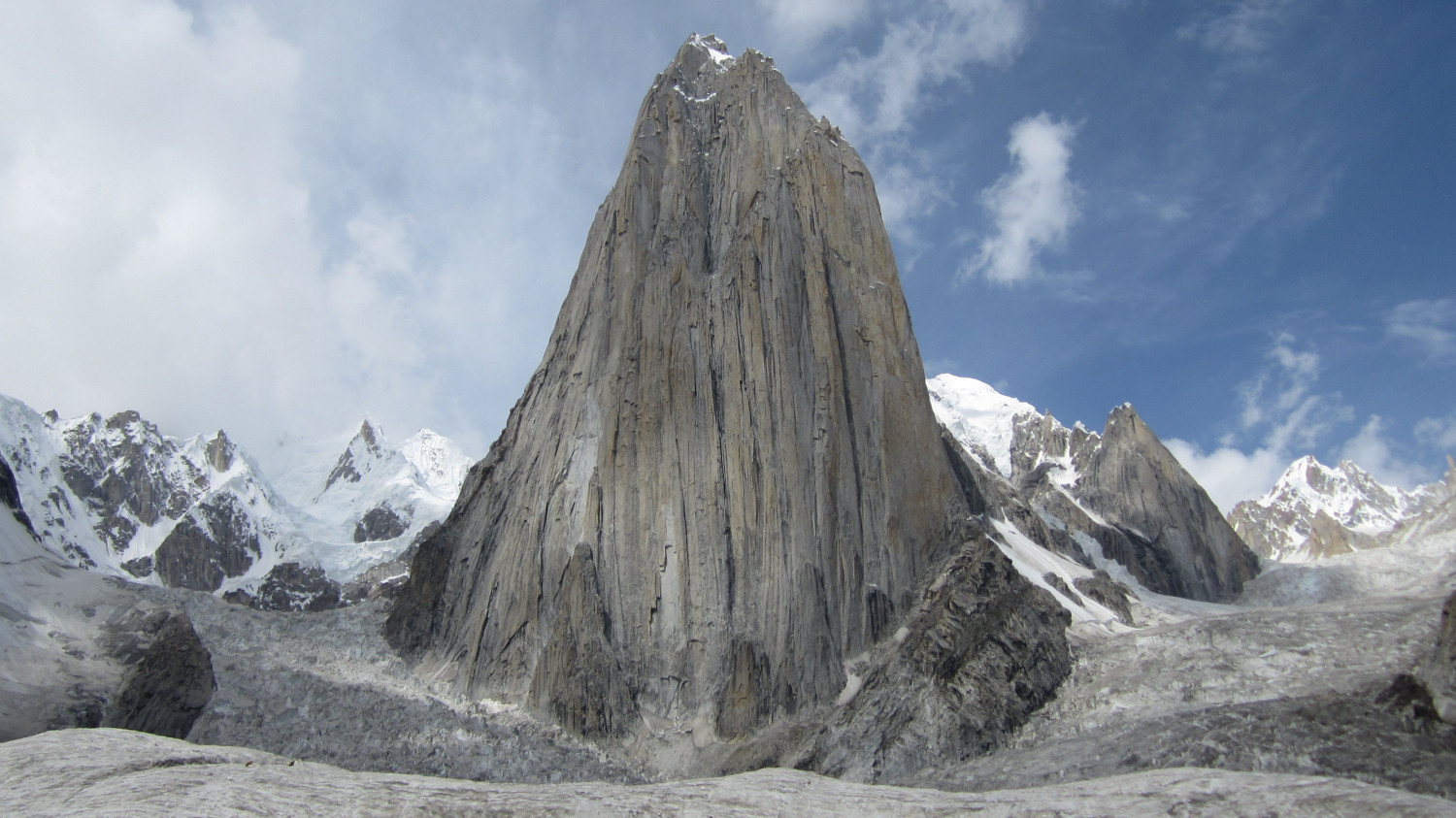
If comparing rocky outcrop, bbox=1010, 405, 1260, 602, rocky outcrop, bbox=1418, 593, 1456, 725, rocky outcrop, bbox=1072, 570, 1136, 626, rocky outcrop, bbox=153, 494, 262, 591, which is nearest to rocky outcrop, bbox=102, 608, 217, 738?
rocky outcrop, bbox=1418, 593, 1456, 725

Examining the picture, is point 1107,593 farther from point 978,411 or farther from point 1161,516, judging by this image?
point 978,411

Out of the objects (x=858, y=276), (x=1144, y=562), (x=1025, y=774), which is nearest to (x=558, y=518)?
(x=858, y=276)

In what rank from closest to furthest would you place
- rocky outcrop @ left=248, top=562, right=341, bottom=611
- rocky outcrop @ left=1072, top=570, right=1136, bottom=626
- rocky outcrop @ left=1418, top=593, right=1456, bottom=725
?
rocky outcrop @ left=1418, top=593, right=1456, bottom=725, rocky outcrop @ left=1072, top=570, right=1136, bottom=626, rocky outcrop @ left=248, top=562, right=341, bottom=611

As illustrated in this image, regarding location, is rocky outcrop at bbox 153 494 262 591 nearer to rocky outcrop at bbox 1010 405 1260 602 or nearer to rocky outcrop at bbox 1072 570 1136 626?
rocky outcrop at bbox 1010 405 1260 602

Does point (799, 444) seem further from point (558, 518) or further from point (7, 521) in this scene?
point (7, 521)

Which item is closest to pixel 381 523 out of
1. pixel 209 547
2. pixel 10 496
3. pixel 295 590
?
pixel 209 547

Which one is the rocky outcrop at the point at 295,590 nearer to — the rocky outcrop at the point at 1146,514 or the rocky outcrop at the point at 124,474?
the rocky outcrop at the point at 124,474
